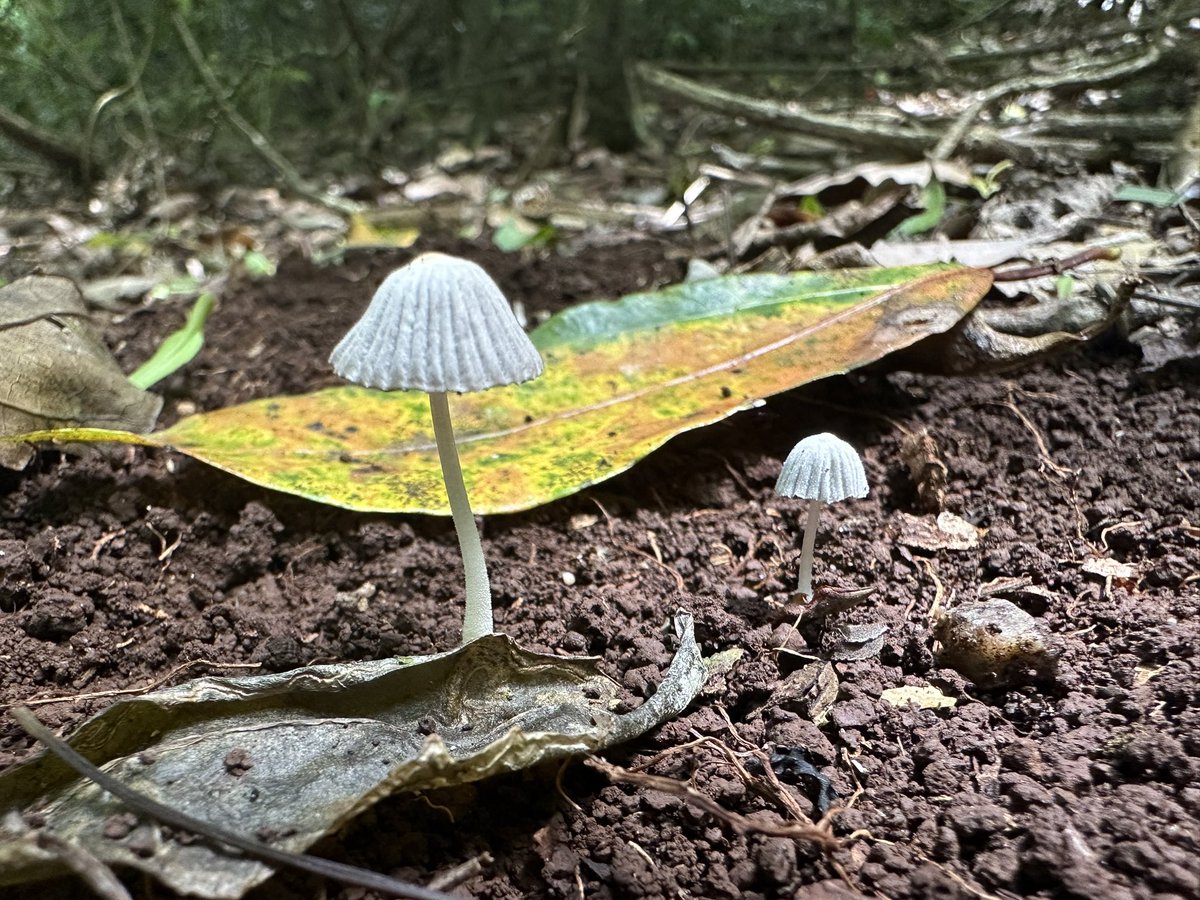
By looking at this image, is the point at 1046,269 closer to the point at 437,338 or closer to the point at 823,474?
the point at 823,474

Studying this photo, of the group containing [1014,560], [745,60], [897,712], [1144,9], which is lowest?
[897,712]

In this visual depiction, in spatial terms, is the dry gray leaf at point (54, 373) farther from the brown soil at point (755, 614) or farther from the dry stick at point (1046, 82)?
the dry stick at point (1046, 82)

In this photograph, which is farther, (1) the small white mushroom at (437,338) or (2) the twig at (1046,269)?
(2) the twig at (1046,269)

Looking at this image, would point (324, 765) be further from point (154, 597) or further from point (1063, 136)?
point (1063, 136)

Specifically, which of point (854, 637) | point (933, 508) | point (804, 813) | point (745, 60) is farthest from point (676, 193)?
point (804, 813)

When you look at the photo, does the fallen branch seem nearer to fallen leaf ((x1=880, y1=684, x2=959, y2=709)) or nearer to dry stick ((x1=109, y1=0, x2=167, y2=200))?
dry stick ((x1=109, y1=0, x2=167, y2=200))

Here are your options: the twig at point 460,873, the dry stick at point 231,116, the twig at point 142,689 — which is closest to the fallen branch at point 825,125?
the dry stick at point 231,116

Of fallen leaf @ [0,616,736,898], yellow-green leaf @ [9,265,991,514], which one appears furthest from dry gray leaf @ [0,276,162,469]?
fallen leaf @ [0,616,736,898]
